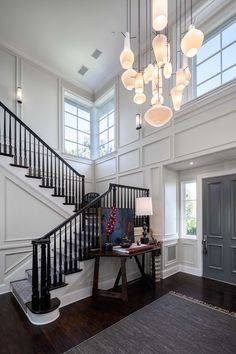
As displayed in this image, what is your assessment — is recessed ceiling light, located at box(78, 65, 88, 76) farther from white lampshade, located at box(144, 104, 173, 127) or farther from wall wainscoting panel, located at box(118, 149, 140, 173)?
white lampshade, located at box(144, 104, 173, 127)

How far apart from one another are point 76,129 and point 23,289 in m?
4.96

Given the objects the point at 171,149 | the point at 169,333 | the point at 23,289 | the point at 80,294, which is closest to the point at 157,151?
the point at 171,149

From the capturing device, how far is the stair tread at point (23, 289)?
3.13 m

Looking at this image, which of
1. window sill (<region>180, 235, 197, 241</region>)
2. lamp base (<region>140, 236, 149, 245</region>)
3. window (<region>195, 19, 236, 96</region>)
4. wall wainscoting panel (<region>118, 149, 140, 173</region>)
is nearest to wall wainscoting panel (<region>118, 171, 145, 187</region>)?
wall wainscoting panel (<region>118, 149, 140, 173</region>)

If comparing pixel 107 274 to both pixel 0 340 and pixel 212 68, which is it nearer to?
pixel 0 340

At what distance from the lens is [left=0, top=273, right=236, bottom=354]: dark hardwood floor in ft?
7.72

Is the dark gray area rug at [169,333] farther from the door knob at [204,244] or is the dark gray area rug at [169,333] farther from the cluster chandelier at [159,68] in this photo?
the cluster chandelier at [159,68]

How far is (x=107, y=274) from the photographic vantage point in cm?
392

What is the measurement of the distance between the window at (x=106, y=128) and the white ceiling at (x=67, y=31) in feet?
3.46

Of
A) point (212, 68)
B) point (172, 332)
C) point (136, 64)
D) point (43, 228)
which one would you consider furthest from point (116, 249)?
point (136, 64)

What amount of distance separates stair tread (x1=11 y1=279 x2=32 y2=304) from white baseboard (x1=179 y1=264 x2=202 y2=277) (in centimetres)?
338

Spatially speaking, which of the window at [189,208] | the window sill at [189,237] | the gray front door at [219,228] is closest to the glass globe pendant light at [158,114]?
the gray front door at [219,228]

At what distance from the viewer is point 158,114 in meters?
2.63

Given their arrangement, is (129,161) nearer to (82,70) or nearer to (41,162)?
(41,162)
